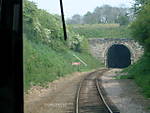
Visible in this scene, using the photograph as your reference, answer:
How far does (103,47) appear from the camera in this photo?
69.2 meters

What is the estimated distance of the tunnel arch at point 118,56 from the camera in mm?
72188

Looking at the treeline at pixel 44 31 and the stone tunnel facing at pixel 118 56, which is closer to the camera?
the treeline at pixel 44 31

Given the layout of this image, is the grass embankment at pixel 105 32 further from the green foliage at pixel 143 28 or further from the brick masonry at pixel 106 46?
the green foliage at pixel 143 28

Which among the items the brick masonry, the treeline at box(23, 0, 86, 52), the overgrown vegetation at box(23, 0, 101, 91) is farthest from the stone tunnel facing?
the treeline at box(23, 0, 86, 52)

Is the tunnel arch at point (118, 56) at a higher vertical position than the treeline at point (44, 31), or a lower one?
lower

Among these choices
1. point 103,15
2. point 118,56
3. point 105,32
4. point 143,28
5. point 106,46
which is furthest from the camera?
point 103,15

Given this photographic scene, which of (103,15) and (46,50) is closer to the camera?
(46,50)

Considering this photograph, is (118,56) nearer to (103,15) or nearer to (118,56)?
(118,56)

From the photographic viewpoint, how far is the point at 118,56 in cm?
7350

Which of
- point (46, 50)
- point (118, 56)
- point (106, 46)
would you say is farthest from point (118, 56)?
point (46, 50)

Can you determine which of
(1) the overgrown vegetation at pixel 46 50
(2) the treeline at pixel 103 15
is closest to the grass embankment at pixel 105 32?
(1) the overgrown vegetation at pixel 46 50

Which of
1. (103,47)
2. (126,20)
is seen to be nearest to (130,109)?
(103,47)

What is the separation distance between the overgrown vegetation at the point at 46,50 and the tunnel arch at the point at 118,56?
5.88 meters

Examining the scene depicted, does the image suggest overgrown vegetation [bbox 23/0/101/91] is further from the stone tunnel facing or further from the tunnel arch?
the stone tunnel facing
